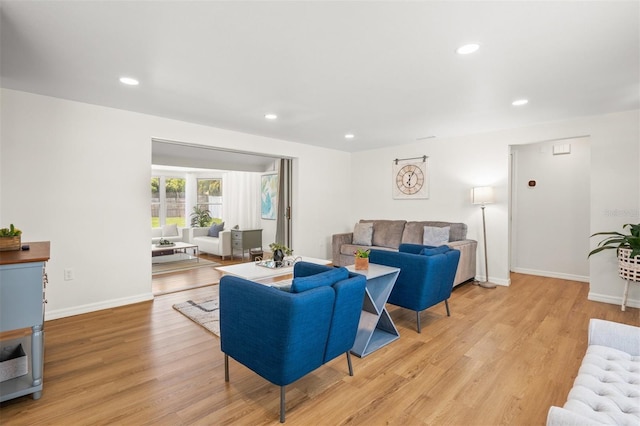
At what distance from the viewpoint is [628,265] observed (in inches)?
141

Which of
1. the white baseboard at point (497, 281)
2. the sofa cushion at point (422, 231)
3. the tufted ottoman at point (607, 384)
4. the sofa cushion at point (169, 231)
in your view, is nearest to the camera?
the tufted ottoman at point (607, 384)

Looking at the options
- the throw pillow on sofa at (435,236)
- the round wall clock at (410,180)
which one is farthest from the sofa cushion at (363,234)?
the throw pillow on sofa at (435,236)

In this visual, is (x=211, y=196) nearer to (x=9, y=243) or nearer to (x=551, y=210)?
(x=9, y=243)

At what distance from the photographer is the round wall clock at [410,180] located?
18.8 ft

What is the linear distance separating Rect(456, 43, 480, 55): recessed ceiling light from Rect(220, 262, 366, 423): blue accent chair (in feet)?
5.92

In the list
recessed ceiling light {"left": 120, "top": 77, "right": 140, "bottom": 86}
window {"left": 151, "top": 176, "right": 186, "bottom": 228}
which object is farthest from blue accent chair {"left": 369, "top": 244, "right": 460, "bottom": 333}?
window {"left": 151, "top": 176, "right": 186, "bottom": 228}

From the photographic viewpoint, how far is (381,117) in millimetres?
4129

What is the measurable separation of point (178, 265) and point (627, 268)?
271 inches

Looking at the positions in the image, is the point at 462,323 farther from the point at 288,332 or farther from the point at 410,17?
the point at 410,17

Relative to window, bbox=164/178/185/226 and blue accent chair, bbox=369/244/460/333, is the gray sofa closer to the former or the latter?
blue accent chair, bbox=369/244/460/333

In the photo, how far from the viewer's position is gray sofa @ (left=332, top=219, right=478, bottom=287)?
187 inches

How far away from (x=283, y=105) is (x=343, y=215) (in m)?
3.58

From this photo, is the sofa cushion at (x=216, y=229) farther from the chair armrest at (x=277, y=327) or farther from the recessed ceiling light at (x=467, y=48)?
the recessed ceiling light at (x=467, y=48)

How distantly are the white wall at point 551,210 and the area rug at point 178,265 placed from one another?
19.3ft
